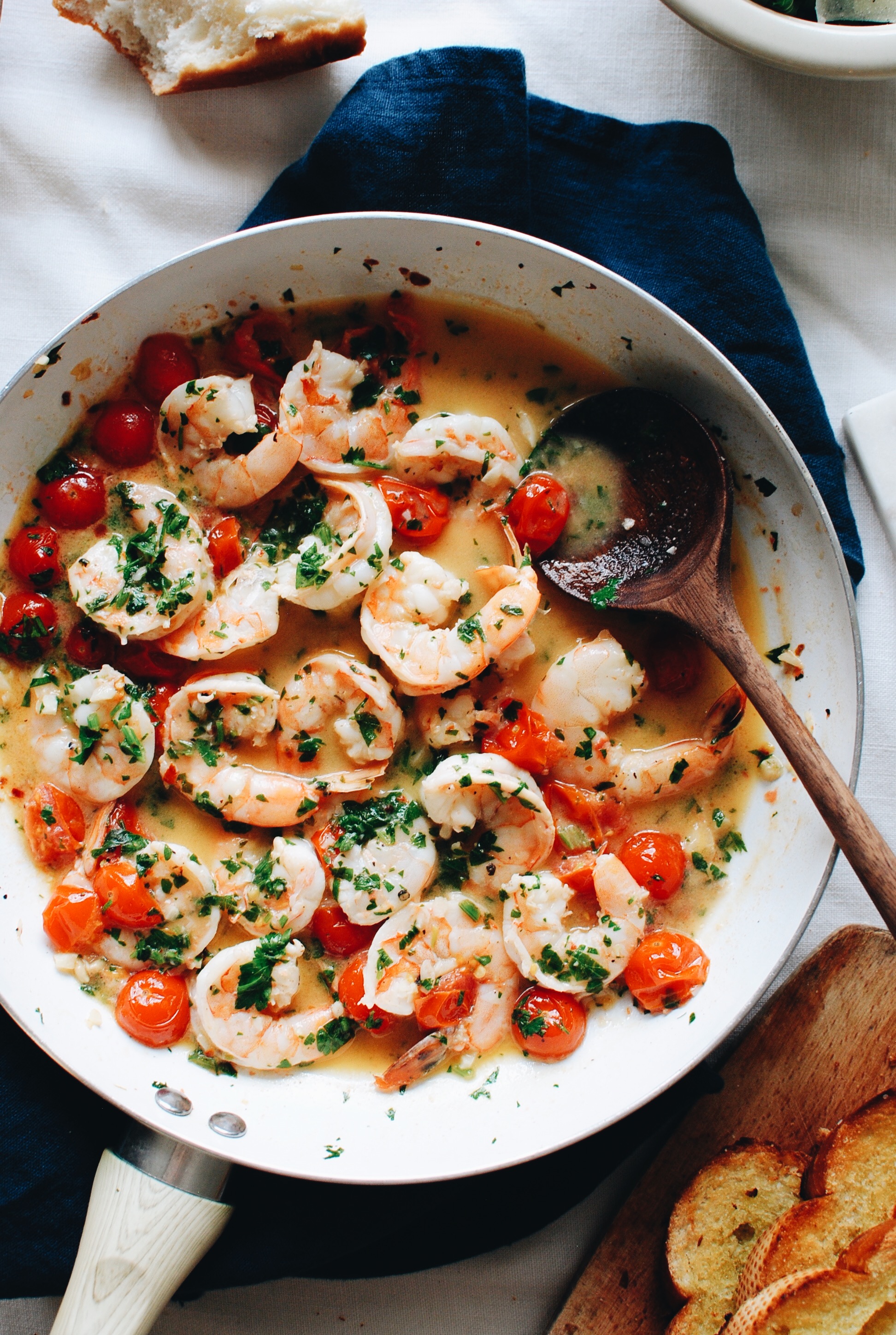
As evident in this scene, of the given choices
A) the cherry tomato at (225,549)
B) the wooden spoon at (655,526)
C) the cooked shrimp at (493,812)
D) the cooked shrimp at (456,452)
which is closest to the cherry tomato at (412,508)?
the cooked shrimp at (456,452)

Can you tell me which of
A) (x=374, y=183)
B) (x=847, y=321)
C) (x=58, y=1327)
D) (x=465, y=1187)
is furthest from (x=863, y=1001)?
(x=374, y=183)

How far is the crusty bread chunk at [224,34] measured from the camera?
109 inches

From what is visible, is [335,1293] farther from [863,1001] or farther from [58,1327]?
[863,1001]

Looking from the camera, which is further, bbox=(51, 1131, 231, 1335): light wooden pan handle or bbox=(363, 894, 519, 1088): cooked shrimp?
bbox=(363, 894, 519, 1088): cooked shrimp

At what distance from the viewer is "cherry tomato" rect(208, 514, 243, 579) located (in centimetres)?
285

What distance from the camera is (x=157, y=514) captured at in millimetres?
2783

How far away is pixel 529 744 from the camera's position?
111 inches

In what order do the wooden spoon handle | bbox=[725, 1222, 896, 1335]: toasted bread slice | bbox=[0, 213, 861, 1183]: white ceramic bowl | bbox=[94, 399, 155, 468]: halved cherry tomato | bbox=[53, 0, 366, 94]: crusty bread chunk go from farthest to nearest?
bbox=[94, 399, 155, 468]: halved cherry tomato < bbox=[53, 0, 366, 94]: crusty bread chunk < bbox=[0, 213, 861, 1183]: white ceramic bowl < bbox=[725, 1222, 896, 1335]: toasted bread slice < the wooden spoon handle

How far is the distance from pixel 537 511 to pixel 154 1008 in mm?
1809

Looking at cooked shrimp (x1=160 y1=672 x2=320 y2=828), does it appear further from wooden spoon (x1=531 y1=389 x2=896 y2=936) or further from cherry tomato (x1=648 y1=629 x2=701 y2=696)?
cherry tomato (x1=648 y1=629 x2=701 y2=696)

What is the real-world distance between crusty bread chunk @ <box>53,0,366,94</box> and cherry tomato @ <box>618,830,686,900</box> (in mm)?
2470

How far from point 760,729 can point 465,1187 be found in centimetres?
161

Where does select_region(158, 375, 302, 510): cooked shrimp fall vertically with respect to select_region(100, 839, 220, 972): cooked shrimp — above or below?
above

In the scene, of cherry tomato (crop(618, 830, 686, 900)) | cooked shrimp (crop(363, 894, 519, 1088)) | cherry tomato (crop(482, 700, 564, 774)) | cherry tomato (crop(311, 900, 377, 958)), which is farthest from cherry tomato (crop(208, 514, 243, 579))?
cherry tomato (crop(618, 830, 686, 900))
